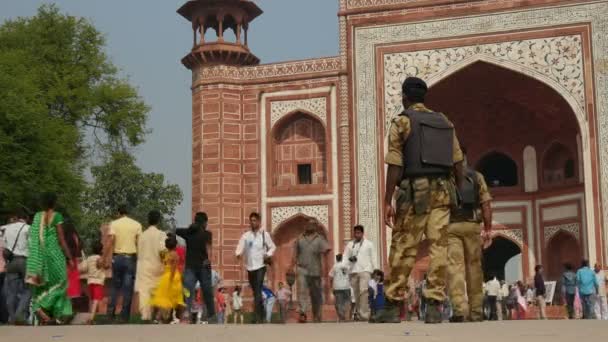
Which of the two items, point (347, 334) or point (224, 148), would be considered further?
point (224, 148)

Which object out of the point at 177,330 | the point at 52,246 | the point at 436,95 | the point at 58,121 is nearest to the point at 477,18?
the point at 436,95

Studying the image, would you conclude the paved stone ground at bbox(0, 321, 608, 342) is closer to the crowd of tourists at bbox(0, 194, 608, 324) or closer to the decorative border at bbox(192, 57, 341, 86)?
the crowd of tourists at bbox(0, 194, 608, 324)

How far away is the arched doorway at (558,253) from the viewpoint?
64.9ft

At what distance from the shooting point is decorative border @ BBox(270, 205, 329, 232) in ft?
67.1

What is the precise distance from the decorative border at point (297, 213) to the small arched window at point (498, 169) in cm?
364

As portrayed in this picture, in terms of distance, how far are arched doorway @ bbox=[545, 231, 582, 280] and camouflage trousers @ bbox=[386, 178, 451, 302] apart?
584 inches

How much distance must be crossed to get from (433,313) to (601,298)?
35.4 feet

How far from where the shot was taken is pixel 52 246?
7316 mm

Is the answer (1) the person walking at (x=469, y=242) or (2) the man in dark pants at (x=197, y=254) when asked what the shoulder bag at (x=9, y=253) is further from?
(1) the person walking at (x=469, y=242)

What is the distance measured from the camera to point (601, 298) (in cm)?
1544

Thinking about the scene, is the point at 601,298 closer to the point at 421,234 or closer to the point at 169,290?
the point at 169,290

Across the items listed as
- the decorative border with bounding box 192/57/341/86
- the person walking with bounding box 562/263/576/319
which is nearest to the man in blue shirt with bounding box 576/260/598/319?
the person walking with bounding box 562/263/576/319

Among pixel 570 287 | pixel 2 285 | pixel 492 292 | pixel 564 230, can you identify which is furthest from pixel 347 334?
pixel 564 230

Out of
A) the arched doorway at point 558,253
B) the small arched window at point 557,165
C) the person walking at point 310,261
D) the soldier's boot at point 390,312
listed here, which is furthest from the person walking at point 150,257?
the small arched window at point 557,165
